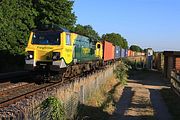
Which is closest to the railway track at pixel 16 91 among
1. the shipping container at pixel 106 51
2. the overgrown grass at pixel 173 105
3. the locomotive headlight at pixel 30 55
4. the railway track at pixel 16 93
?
the railway track at pixel 16 93

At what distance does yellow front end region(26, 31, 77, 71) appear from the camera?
22297 millimetres

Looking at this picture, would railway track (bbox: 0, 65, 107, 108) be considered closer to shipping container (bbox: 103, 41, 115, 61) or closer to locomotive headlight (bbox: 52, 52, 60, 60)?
locomotive headlight (bbox: 52, 52, 60, 60)

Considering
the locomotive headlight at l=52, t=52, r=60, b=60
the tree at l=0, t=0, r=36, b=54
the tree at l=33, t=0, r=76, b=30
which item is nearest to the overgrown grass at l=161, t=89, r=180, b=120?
the locomotive headlight at l=52, t=52, r=60, b=60

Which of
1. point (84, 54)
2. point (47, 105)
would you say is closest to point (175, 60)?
point (84, 54)

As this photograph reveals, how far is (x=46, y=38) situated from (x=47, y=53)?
1.00 m

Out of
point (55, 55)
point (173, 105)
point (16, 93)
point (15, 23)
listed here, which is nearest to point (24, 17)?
point (15, 23)

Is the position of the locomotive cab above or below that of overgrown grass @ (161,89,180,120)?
above

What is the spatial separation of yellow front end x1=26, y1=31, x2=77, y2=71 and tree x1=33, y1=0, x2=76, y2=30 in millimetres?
17379

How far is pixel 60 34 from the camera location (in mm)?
23125

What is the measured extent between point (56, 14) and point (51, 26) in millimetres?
20346

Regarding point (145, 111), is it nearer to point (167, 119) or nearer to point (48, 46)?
point (167, 119)

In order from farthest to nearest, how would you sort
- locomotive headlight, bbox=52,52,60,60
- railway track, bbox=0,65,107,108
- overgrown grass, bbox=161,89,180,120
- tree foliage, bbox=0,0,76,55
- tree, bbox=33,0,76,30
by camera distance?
tree, bbox=33,0,76,30
tree foliage, bbox=0,0,76,55
locomotive headlight, bbox=52,52,60,60
overgrown grass, bbox=161,89,180,120
railway track, bbox=0,65,107,108

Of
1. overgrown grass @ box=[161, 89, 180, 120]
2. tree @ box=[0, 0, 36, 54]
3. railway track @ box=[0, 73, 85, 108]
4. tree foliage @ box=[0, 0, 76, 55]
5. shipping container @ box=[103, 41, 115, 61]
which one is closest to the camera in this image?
railway track @ box=[0, 73, 85, 108]

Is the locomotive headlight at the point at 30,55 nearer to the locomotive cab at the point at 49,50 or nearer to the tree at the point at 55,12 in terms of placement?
the locomotive cab at the point at 49,50
